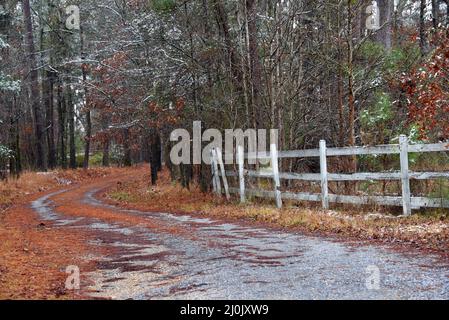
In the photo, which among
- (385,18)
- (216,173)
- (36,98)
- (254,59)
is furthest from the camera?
(36,98)

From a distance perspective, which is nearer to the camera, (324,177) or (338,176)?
(338,176)

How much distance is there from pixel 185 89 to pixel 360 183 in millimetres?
7266

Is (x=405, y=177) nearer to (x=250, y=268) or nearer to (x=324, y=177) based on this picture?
(x=324, y=177)

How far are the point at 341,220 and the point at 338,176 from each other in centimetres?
175

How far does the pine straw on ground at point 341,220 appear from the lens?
362 inches

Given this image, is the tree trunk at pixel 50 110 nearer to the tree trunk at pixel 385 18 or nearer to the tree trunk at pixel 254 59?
the tree trunk at pixel 254 59

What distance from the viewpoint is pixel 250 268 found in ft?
24.5

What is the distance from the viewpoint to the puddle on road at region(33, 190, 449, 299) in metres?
6.12

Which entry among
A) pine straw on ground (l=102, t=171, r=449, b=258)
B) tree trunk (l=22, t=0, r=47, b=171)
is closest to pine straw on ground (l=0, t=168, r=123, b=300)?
pine straw on ground (l=102, t=171, r=449, b=258)

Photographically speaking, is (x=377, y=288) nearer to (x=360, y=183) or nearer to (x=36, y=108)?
(x=360, y=183)

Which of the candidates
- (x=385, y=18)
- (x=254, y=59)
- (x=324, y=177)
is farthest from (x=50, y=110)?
(x=324, y=177)

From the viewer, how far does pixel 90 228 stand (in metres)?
13.0

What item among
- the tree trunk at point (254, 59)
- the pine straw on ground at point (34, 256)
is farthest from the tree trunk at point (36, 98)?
the tree trunk at point (254, 59)

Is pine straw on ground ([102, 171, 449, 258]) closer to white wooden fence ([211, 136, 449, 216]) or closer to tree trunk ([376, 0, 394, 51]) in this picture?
white wooden fence ([211, 136, 449, 216])
